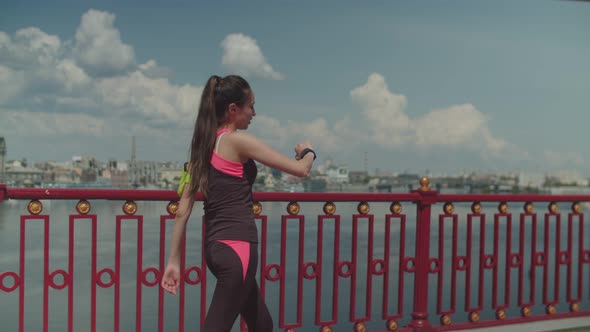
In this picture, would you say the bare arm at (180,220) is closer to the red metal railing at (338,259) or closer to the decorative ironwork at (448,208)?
the red metal railing at (338,259)

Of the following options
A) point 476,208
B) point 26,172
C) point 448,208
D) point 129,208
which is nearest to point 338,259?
point 448,208

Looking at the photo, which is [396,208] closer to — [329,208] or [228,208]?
[329,208]

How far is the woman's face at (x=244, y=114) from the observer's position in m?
2.24

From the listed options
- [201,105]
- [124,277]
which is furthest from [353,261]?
[124,277]

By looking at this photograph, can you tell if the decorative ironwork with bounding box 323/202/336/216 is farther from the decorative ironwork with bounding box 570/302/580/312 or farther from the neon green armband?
the decorative ironwork with bounding box 570/302/580/312

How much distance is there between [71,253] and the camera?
3121 millimetres

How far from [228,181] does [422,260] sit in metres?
2.15

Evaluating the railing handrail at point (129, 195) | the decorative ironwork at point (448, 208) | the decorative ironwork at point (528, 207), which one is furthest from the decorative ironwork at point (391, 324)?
the decorative ironwork at point (528, 207)

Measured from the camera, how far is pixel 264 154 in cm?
216

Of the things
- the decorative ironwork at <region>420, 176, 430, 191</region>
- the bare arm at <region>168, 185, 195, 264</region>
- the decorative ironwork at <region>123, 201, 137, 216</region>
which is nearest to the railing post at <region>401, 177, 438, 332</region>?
the decorative ironwork at <region>420, 176, 430, 191</region>

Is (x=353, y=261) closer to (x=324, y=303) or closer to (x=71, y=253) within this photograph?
(x=71, y=253)

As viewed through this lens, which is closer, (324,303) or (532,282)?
(532,282)

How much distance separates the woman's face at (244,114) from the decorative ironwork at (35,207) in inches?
52.5

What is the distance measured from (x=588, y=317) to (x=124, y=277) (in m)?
20.2
